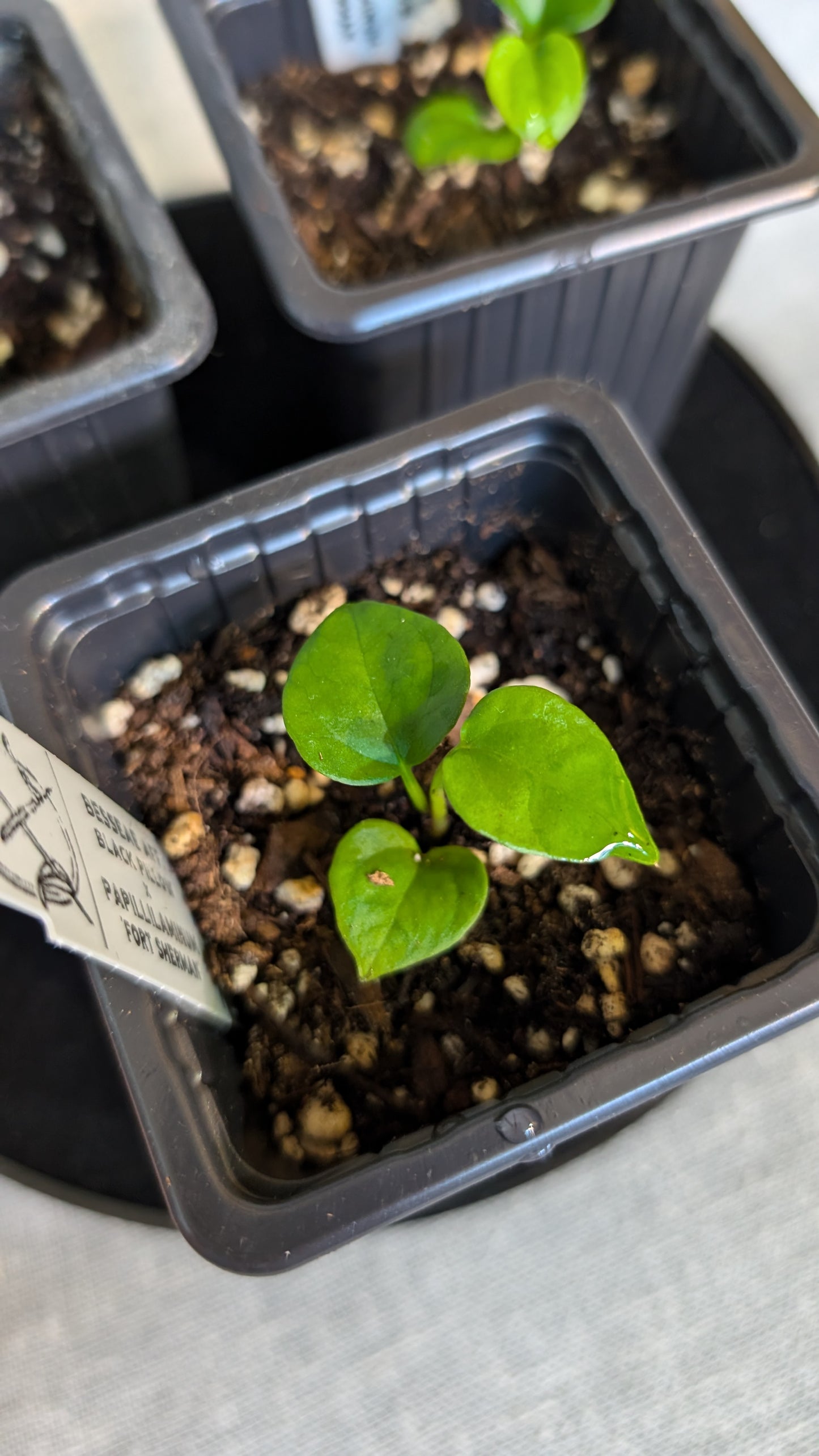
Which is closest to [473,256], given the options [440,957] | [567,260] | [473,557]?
[567,260]

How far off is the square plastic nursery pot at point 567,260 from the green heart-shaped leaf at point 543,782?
29 cm

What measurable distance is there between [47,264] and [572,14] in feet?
1.42

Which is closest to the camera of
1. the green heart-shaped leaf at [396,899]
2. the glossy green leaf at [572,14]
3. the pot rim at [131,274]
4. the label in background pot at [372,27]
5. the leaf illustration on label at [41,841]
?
the leaf illustration on label at [41,841]

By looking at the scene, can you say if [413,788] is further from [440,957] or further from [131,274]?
[131,274]

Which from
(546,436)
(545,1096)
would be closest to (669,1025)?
(545,1096)

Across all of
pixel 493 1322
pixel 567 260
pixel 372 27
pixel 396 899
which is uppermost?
pixel 372 27

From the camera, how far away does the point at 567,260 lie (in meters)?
0.65

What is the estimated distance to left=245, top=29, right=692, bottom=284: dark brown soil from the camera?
2.77 ft

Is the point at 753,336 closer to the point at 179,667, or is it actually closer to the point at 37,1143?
the point at 179,667

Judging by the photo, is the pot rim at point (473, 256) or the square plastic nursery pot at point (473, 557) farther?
the pot rim at point (473, 256)

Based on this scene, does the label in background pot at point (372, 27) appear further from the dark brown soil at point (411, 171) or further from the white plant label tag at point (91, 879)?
the white plant label tag at point (91, 879)

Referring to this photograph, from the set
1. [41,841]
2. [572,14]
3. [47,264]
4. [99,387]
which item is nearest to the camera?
[41,841]

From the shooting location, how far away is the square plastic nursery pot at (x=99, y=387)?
64cm

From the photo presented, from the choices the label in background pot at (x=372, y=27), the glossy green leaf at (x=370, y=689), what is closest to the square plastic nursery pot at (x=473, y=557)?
the glossy green leaf at (x=370, y=689)
